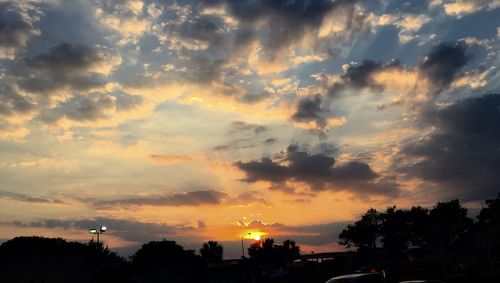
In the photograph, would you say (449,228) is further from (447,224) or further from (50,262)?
(50,262)

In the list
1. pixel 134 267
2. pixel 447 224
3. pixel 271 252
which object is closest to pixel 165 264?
pixel 134 267

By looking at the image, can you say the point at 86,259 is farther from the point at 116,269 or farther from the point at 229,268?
the point at 229,268

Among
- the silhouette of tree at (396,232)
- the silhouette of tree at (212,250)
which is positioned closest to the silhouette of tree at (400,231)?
the silhouette of tree at (396,232)

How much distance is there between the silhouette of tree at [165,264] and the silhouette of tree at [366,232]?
151ft

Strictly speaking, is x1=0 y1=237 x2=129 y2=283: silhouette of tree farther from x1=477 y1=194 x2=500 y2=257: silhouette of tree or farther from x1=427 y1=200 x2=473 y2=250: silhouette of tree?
x1=427 y1=200 x2=473 y2=250: silhouette of tree

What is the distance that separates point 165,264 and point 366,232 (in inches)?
2109

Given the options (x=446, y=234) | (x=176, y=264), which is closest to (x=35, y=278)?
(x=176, y=264)

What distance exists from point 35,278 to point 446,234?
74.5 meters

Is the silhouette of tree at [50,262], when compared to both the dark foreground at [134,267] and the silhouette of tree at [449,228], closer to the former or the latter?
the dark foreground at [134,267]

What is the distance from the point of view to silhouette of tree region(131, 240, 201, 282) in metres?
72.9

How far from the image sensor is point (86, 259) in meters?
66.7

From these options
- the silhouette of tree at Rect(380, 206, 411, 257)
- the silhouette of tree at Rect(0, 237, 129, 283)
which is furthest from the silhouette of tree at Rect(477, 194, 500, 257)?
the silhouette of tree at Rect(0, 237, 129, 283)

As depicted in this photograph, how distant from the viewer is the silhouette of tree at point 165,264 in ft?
239

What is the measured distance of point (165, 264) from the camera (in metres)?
75.2
